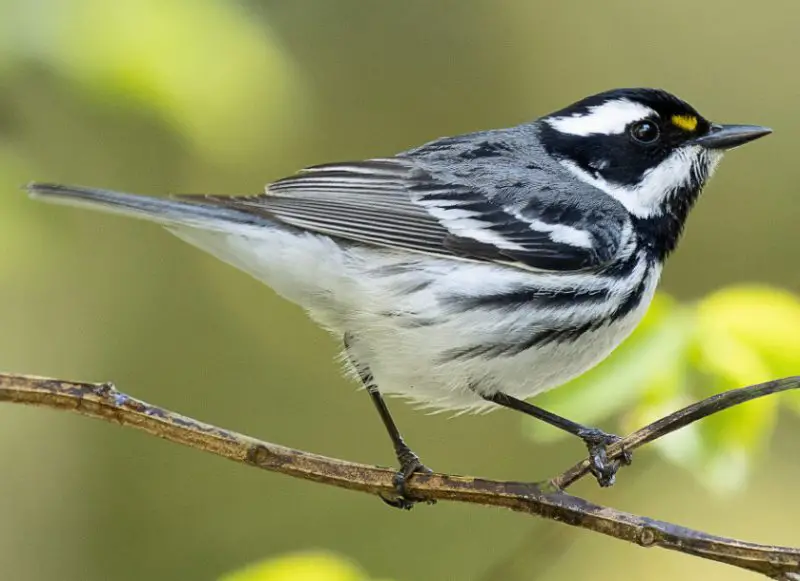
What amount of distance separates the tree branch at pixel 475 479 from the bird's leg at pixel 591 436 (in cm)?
10

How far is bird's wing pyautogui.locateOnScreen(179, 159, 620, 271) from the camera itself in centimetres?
243

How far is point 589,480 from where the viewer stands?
3258mm

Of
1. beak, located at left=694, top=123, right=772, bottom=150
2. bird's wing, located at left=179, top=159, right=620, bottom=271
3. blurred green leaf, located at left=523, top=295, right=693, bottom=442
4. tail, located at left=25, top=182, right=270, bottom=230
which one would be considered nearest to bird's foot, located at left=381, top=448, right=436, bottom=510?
blurred green leaf, located at left=523, top=295, right=693, bottom=442

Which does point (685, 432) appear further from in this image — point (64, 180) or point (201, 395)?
point (201, 395)

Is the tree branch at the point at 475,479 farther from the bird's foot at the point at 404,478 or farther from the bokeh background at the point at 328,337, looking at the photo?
the bokeh background at the point at 328,337

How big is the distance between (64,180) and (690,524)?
298 cm

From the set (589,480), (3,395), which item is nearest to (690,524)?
(589,480)

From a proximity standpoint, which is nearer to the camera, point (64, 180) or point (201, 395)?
point (64, 180)

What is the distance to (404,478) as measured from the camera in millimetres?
2225

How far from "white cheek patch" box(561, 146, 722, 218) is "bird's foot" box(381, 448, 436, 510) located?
882 millimetres

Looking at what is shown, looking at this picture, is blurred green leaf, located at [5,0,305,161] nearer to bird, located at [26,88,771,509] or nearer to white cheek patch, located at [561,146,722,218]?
bird, located at [26,88,771,509]

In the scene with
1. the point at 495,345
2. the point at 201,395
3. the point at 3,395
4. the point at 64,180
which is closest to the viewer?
the point at 3,395

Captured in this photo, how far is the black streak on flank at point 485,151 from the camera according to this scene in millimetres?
2758

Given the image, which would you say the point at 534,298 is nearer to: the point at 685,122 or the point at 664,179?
the point at 664,179
